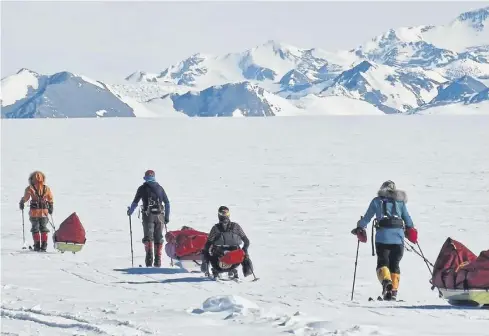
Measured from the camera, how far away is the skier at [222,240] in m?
11.2

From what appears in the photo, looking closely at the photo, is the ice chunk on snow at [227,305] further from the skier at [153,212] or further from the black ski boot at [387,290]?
the skier at [153,212]

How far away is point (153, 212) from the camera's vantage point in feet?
42.1

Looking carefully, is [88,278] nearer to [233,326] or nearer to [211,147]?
[233,326]

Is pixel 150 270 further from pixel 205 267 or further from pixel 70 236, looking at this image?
pixel 70 236

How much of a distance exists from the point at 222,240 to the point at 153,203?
6.53 ft

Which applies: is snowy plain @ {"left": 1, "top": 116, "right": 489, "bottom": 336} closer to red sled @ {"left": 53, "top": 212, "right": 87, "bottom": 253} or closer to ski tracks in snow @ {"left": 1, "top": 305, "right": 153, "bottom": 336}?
ski tracks in snow @ {"left": 1, "top": 305, "right": 153, "bottom": 336}

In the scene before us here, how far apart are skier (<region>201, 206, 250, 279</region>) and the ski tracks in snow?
3120 mm

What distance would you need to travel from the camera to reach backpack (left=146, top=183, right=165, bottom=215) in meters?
12.8

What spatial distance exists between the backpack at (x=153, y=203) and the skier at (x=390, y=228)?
12.5ft

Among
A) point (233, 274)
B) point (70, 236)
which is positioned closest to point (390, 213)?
point (233, 274)

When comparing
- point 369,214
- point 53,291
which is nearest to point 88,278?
point 53,291

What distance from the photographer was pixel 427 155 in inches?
1510

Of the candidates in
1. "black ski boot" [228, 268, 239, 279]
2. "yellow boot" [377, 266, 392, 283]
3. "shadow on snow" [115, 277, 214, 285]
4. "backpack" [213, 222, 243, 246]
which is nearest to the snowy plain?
"shadow on snow" [115, 277, 214, 285]

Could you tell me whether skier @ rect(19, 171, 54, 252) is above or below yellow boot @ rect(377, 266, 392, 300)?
above
